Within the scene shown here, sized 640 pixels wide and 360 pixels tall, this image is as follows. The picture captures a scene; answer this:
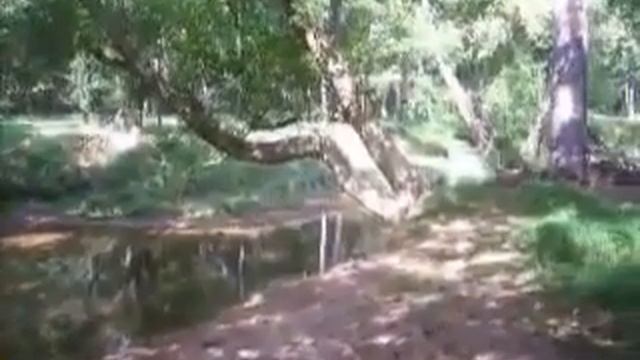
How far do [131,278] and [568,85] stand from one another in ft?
23.4

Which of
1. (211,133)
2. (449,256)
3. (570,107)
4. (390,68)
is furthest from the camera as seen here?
(390,68)

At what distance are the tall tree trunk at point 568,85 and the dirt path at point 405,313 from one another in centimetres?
390

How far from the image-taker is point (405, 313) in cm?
930

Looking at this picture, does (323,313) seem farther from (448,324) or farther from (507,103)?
(507,103)

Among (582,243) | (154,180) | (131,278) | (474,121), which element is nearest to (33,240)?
(131,278)

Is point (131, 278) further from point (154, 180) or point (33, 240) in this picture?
point (154, 180)

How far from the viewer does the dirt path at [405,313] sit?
8062mm

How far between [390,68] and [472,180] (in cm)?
1002

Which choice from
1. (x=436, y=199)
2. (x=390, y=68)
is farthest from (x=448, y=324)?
(x=390, y=68)

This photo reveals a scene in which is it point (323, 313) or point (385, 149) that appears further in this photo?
point (385, 149)

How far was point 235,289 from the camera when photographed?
12.8m

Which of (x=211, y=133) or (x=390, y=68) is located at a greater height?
(x=390, y=68)

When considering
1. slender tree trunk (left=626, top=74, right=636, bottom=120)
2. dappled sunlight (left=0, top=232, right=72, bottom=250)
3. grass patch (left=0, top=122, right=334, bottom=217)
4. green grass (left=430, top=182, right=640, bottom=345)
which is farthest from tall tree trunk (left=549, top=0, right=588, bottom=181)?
slender tree trunk (left=626, top=74, right=636, bottom=120)

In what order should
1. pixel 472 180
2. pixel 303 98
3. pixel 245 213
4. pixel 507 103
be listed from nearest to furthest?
pixel 303 98 < pixel 472 180 < pixel 245 213 < pixel 507 103
